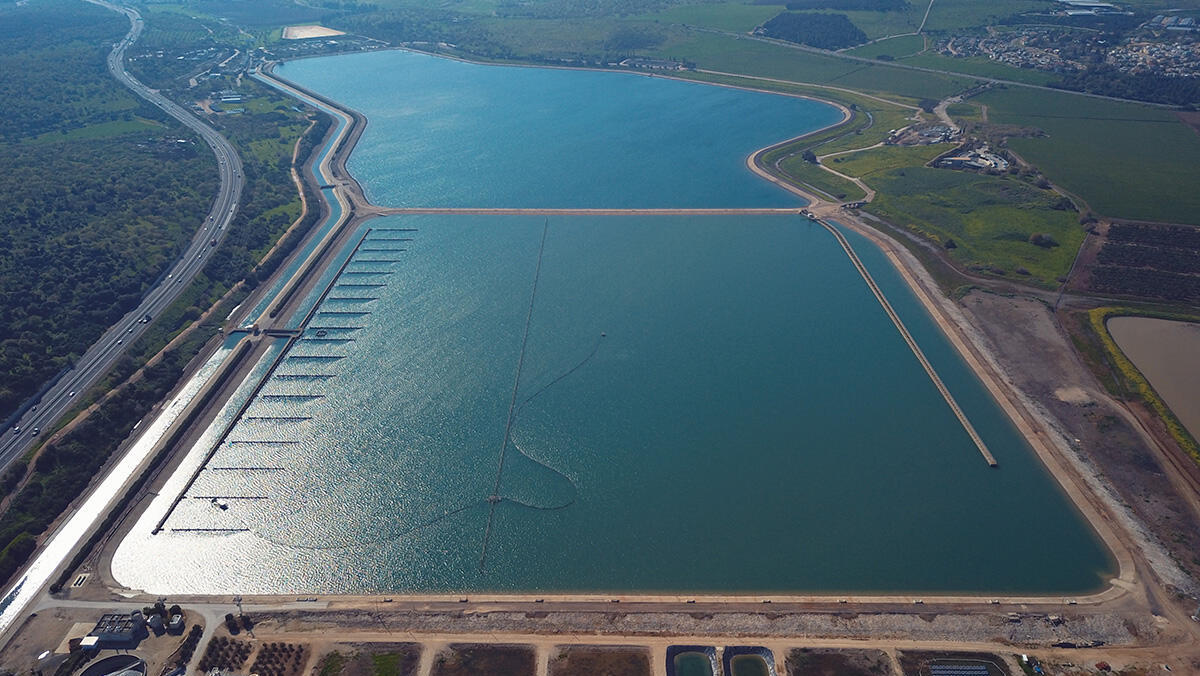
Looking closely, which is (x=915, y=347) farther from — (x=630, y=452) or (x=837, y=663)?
(x=837, y=663)

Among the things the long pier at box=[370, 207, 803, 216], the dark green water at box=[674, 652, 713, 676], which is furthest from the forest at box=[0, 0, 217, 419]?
the dark green water at box=[674, 652, 713, 676]

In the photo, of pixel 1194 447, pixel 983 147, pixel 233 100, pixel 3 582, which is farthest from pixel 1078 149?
pixel 233 100

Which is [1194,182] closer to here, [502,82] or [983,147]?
[983,147]

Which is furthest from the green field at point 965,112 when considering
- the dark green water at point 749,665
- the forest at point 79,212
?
the forest at point 79,212

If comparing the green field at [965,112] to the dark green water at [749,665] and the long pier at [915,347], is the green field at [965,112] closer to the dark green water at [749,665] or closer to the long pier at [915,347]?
the long pier at [915,347]

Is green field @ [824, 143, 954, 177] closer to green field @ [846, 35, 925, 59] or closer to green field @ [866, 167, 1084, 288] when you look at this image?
green field @ [866, 167, 1084, 288]

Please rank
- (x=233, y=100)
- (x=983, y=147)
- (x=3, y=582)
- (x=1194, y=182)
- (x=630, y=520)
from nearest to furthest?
1. (x=3, y=582)
2. (x=630, y=520)
3. (x=1194, y=182)
4. (x=983, y=147)
5. (x=233, y=100)
